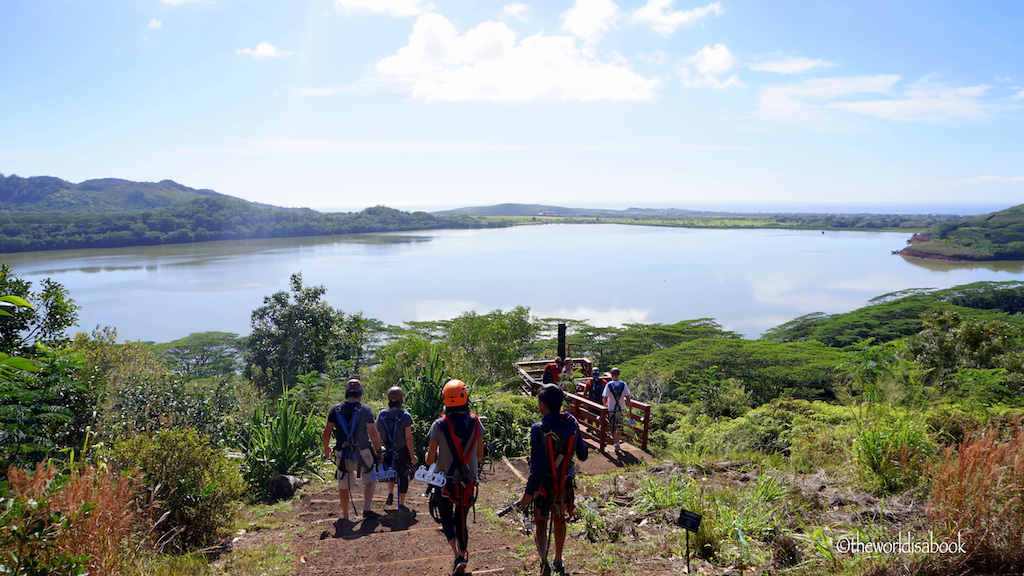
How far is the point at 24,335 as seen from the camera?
345 inches

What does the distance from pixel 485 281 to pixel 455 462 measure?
217 ft

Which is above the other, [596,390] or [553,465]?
[553,465]

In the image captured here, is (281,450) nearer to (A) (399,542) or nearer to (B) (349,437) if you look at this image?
(B) (349,437)

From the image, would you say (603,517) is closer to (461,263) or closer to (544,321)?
(544,321)

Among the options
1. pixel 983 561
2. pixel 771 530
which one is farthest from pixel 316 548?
pixel 983 561

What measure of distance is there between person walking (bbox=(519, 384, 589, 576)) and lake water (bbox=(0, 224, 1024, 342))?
142 ft

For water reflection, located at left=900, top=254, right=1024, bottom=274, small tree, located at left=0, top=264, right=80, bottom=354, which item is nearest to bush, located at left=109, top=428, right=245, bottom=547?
small tree, located at left=0, top=264, right=80, bottom=354

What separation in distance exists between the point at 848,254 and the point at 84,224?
146 meters

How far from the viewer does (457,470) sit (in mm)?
4082

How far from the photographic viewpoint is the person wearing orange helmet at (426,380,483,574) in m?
4.07

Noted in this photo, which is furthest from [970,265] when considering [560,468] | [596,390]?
[560,468]

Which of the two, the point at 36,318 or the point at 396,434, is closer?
the point at 396,434

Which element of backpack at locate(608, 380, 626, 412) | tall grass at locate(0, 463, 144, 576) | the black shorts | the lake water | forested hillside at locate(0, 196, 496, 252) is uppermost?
forested hillside at locate(0, 196, 496, 252)

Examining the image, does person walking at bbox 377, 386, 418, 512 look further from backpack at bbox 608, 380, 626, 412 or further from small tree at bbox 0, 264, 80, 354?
small tree at bbox 0, 264, 80, 354
